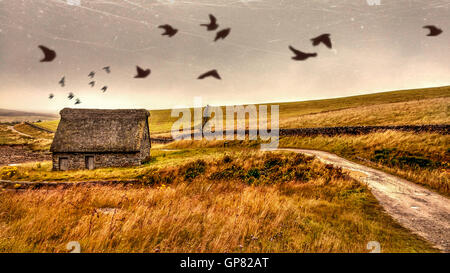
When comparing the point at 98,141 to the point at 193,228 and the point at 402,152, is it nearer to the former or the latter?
the point at 193,228

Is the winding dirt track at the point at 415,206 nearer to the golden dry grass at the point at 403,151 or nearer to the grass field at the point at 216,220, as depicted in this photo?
the grass field at the point at 216,220

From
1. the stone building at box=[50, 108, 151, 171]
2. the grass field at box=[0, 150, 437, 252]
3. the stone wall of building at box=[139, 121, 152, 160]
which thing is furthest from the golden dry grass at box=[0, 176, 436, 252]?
the stone wall of building at box=[139, 121, 152, 160]

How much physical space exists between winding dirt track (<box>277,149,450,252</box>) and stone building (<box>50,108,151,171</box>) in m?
21.9

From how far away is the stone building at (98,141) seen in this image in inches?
944

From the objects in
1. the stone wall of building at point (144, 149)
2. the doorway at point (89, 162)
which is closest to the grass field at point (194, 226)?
the stone wall of building at point (144, 149)

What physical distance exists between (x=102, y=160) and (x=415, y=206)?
26101 millimetres

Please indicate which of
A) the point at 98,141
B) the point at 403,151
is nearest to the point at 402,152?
the point at 403,151

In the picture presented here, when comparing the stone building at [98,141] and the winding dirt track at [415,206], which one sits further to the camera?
the stone building at [98,141]

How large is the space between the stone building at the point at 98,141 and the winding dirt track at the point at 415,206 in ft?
71.7

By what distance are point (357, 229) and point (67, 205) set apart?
7.66 m

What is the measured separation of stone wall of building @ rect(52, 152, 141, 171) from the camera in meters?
24.0
